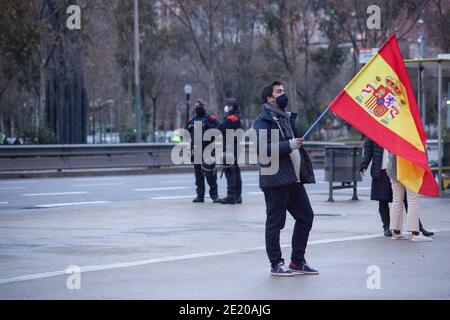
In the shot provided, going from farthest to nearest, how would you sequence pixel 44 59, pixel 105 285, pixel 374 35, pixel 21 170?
pixel 374 35 → pixel 44 59 → pixel 21 170 → pixel 105 285

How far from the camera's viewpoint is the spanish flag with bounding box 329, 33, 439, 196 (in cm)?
1118

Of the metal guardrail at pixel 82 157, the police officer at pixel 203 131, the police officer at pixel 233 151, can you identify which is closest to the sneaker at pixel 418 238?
the police officer at pixel 233 151

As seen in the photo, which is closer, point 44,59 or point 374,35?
point 44,59

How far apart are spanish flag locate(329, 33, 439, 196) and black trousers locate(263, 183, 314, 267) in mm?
1289

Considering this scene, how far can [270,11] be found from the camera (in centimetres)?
5328

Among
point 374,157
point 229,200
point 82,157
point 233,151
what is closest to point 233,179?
point 229,200

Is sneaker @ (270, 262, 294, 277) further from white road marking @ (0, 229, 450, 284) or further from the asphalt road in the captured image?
white road marking @ (0, 229, 450, 284)

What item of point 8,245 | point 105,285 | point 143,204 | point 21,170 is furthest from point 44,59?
point 105,285

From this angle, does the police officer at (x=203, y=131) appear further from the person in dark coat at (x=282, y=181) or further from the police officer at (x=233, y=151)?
the person in dark coat at (x=282, y=181)

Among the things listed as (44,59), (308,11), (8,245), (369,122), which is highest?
(308,11)

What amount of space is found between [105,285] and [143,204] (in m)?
9.59

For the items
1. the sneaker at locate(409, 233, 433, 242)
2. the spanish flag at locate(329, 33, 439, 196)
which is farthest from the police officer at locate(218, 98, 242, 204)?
the spanish flag at locate(329, 33, 439, 196)
